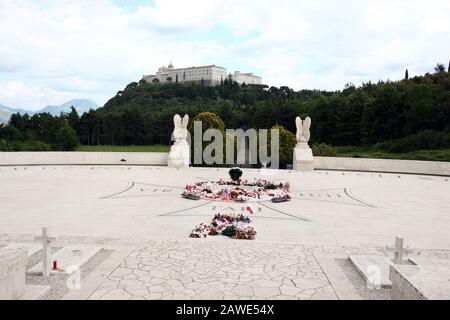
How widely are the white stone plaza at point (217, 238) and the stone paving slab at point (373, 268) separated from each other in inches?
5.2

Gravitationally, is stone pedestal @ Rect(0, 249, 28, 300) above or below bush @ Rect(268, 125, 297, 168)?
below

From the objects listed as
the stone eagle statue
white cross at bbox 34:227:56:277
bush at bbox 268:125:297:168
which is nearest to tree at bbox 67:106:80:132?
bush at bbox 268:125:297:168

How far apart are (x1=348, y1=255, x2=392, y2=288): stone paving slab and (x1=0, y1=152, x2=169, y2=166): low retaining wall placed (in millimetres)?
19842

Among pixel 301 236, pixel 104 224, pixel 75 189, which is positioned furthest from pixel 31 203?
pixel 301 236

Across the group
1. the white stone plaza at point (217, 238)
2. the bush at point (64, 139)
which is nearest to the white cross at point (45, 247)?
the white stone plaza at point (217, 238)

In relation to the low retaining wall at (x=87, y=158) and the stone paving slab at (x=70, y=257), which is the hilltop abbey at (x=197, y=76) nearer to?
the low retaining wall at (x=87, y=158)

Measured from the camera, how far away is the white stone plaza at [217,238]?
595 centimetres

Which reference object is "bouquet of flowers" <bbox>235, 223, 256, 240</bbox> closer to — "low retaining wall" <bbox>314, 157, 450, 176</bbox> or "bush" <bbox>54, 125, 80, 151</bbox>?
"low retaining wall" <bbox>314, 157, 450, 176</bbox>

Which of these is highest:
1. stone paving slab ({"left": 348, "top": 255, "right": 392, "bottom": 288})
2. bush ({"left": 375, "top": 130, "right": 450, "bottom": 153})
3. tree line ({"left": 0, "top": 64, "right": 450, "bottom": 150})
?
tree line ({"left": 0, "top": 64, "right": 450, "bottom": 150})

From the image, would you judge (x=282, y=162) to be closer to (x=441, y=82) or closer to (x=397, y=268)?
(x=397, y=268)

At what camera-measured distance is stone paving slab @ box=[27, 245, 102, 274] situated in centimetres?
642

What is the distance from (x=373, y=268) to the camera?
6629 mm

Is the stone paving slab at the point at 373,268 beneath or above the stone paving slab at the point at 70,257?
beneath
